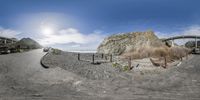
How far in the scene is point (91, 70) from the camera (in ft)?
89.0

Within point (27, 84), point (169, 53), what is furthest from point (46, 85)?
point (169, 53)

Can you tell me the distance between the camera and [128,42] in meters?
54.9

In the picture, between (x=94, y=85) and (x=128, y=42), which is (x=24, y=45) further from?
(x=94, y=85)

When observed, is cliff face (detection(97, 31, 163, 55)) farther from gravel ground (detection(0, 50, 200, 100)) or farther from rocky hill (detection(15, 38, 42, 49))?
rocky hill (detection(15, 38, 42, 49))

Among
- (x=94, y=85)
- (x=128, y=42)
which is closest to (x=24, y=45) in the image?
(x=128, y=42)

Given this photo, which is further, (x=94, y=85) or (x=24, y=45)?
(x=24, y=45)

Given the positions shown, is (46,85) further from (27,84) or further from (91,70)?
(91,70)

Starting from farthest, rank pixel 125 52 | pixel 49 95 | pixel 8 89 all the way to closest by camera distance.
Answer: pixel 125 52, pixel 8 89, pixel 49 95

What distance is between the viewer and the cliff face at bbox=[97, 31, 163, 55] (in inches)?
2088

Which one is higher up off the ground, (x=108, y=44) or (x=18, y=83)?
(x=108, y=44)

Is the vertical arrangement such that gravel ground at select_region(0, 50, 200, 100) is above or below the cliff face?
below

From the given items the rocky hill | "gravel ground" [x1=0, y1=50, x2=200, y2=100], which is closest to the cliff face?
"gravel ground" [x1=0, y1=50, x2=200, y2=100]

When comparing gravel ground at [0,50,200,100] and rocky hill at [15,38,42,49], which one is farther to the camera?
rocky hill at [15,38,42,49]

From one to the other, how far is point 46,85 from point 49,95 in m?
3.72
